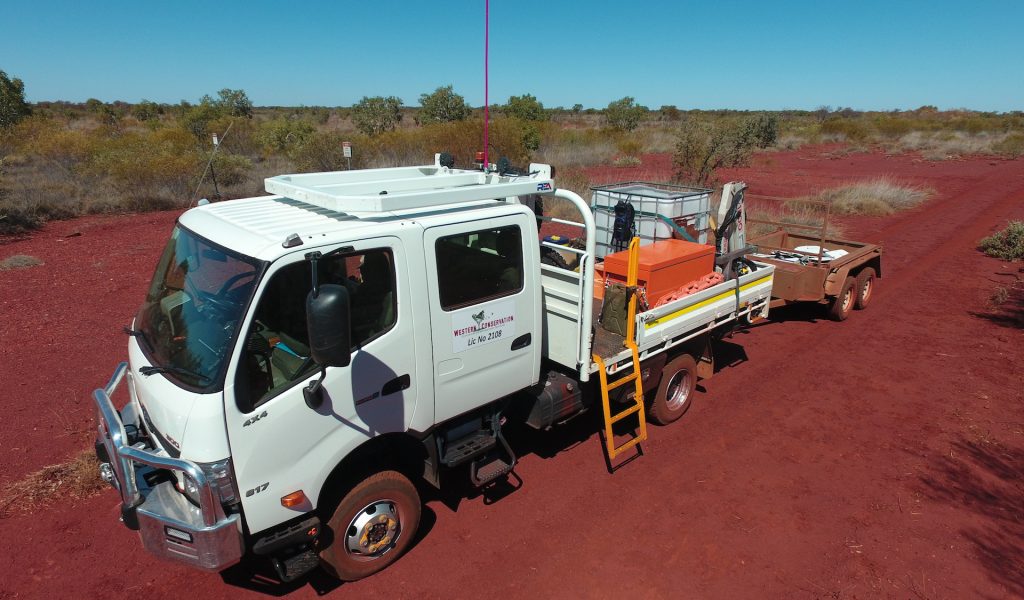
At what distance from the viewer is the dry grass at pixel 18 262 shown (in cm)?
1067

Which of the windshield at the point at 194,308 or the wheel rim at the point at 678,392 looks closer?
the windshield at the point at 194,308

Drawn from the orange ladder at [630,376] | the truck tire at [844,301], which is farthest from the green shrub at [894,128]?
the orange ladder at [630,376]

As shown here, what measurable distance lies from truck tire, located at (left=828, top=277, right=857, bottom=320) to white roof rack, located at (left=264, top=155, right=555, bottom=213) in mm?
6661

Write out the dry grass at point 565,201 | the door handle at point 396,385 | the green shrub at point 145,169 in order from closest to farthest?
the door handle at point 396,385 < the dry grass at point 565,201 < the green shrub at point 145,169

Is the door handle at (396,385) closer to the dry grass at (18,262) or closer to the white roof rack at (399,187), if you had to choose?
the white roof rack at (399,187)

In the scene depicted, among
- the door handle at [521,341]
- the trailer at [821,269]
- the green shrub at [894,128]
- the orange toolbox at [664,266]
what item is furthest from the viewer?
the green shrub at [894,128]

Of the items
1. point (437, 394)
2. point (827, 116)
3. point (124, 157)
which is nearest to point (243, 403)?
point (437, 394)

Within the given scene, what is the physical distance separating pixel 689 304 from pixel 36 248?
13.9 m

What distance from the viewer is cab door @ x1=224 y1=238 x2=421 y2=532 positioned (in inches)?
124

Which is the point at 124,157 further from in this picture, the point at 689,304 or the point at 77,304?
the point at 689,304

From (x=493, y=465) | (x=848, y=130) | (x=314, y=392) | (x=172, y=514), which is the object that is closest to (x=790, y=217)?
(x=493, y=465)

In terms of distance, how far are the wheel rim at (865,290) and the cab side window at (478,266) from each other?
822 centimetres

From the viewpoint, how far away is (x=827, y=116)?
85438 mm

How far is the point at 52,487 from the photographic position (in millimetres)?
4781
